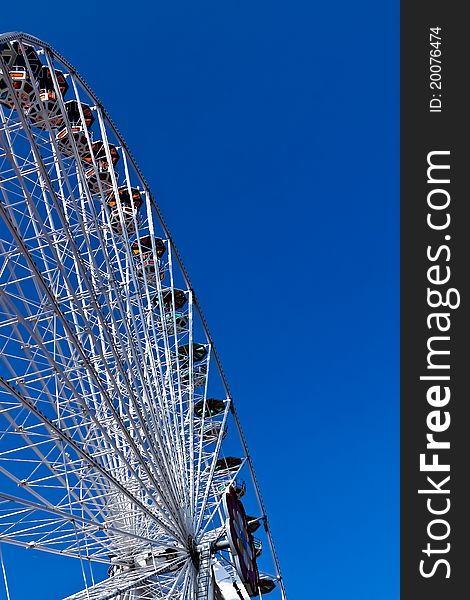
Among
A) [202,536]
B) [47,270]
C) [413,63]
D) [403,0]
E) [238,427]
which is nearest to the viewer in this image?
[413,63]

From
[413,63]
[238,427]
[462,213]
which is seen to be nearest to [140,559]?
[238,427]

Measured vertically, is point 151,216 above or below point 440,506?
above

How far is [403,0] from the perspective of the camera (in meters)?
12.8

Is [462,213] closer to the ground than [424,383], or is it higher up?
higher up

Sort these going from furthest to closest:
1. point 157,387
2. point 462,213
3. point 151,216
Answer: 1. point 151,216
2. point 157,387
3. point 462,213

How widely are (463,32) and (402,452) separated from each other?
7.78 m

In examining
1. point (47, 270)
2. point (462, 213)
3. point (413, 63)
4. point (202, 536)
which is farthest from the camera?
point (202, 536)

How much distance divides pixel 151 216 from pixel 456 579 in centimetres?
1557

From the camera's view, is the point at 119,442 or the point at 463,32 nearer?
the point at 463,32

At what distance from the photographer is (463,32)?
1183cm

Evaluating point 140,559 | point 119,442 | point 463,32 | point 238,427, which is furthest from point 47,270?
point 238,427

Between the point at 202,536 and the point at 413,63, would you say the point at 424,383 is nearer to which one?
the point at 413,63

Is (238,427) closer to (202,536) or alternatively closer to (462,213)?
(202,536)

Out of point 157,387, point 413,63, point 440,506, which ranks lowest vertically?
point 440,506
